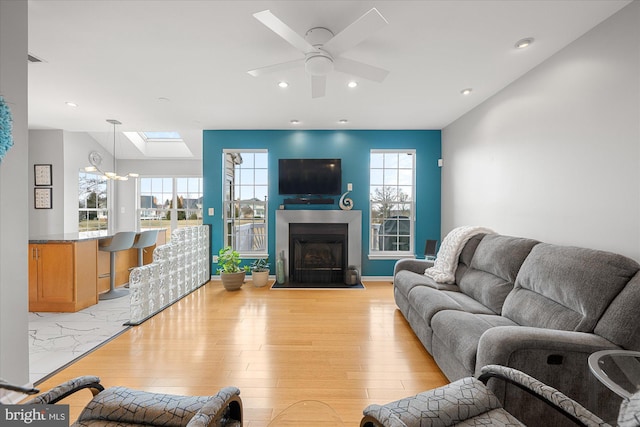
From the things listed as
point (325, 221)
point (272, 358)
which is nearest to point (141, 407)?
point (272, 358)

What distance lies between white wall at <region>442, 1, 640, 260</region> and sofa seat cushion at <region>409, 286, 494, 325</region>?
92cm

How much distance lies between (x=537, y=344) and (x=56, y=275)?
456cm

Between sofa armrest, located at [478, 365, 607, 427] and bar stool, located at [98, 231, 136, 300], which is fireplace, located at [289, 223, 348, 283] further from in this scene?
sofa armrest, located at [478, 365, 607, 427]

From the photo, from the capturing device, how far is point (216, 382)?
1.98 meters

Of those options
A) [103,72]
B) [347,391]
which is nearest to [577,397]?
[347,391]

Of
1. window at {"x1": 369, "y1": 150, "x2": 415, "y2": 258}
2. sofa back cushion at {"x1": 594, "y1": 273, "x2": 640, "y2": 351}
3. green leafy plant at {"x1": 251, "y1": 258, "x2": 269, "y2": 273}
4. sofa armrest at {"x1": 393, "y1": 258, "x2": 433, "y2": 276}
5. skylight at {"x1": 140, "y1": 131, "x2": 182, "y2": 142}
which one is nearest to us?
sofa back cushion at {"x1": 594, "y1": 273, "x2": 640, "y2": 351}

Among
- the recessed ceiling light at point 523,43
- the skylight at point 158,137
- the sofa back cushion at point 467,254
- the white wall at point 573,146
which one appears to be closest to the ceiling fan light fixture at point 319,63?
the recessed ceiling light at point 523,43

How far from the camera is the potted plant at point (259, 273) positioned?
4438mm

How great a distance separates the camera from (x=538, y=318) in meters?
1.85

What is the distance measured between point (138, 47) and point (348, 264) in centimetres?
380

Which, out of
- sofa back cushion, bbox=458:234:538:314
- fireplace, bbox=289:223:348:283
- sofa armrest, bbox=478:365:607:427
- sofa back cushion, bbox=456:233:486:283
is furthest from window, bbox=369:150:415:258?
sofa armrest, bbox=478:365:607:427

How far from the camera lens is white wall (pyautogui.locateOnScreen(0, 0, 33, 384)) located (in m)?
1.69

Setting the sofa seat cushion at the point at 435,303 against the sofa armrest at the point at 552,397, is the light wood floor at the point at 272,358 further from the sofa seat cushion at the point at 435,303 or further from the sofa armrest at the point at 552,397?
the sofa armrest at the point at 552,397

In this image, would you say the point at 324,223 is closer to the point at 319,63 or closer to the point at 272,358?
the point at 272,358
